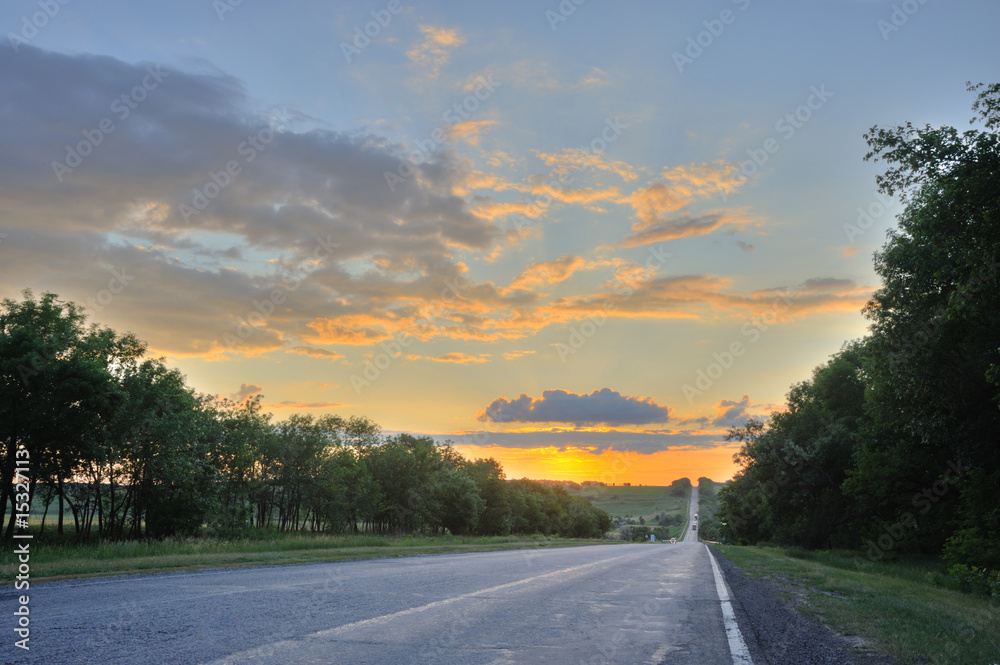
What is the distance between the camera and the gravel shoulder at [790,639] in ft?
21.0

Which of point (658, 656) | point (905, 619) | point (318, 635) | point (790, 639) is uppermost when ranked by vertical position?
point (318, 635)

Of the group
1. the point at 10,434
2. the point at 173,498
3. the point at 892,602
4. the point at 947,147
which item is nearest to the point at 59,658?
the point at 892,602

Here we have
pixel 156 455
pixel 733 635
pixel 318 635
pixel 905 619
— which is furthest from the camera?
pixel 156 455

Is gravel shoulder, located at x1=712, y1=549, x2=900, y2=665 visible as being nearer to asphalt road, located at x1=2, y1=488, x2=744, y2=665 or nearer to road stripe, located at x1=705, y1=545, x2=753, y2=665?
road stripe, located at x1=705, y1=545, x2=753, y2=665

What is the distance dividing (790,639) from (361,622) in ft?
17.3

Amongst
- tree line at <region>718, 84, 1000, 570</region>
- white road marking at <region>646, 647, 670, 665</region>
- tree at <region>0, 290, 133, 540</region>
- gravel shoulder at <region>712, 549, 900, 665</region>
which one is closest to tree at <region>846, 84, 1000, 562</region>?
tree line at <region>718, 84, 1000, 570</region>

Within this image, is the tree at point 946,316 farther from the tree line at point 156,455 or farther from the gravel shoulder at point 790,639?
the tree line at point 156,455

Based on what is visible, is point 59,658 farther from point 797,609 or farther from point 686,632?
point 797,609

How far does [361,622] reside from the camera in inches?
287

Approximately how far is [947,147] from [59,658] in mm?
19808

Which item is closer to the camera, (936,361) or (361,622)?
(361,622)

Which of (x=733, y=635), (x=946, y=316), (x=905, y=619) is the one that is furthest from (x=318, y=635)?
(x=946, y=316)

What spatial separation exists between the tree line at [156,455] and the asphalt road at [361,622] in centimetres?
1667

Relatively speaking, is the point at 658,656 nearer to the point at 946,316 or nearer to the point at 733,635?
the point at 733,635
